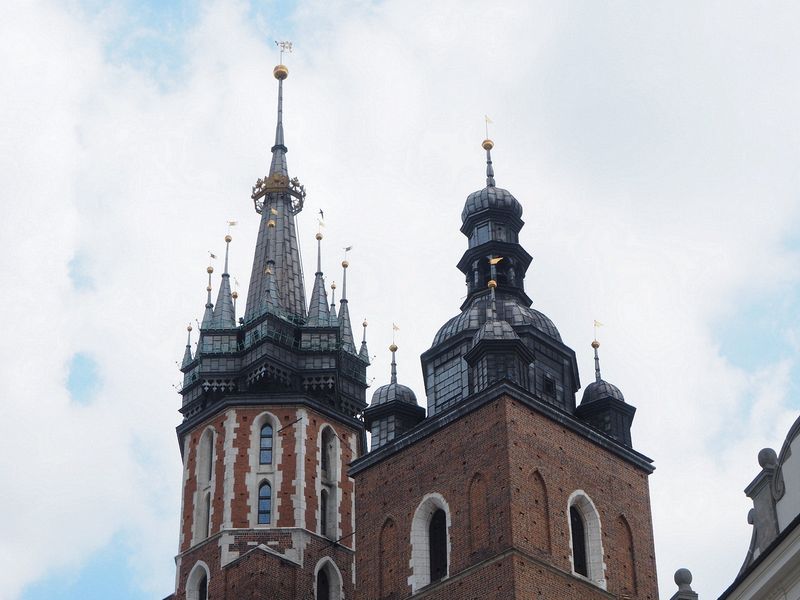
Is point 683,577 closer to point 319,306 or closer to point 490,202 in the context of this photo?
point 490,202

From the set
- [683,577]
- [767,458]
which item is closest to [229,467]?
[683,577]

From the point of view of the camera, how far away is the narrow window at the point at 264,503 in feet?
156

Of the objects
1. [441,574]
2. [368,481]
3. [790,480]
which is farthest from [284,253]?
[790,480]

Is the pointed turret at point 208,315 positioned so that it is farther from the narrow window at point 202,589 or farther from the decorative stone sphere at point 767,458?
the decorative stone sphere at point 767,458

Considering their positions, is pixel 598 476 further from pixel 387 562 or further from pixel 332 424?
pixel 332 424

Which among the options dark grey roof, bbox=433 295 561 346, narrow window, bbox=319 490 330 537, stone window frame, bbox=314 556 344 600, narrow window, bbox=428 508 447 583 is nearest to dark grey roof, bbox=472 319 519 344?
dark grey roof, bbox=433 295 561 346

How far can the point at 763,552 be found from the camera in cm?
2248

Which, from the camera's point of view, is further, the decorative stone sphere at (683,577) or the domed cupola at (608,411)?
the domed cupola at (608,411)

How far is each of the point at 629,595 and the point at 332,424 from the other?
12.4 metres

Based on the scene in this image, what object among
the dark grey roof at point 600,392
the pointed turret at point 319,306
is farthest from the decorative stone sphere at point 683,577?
the pointed turret at point 319,306

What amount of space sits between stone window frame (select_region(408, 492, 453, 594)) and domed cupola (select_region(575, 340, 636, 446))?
5.17 m

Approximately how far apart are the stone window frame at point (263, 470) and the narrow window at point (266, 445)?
0.28ft

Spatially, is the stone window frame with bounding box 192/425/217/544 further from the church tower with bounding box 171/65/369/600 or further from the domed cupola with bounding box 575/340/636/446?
the domed cupola with bounding box 575/340/636/446

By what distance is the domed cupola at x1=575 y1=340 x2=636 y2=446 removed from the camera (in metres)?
44.0
